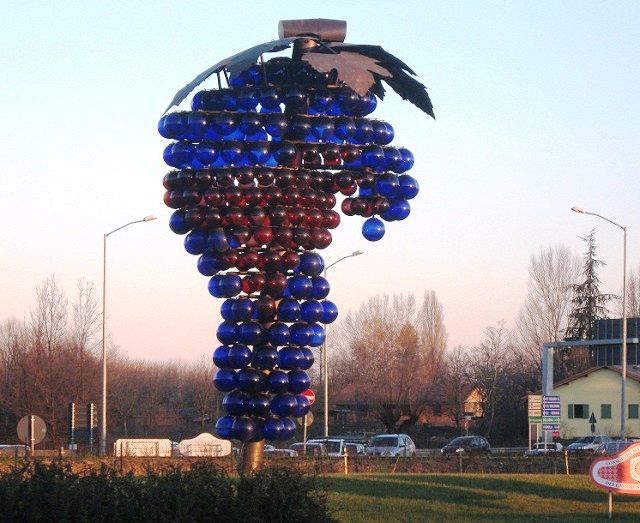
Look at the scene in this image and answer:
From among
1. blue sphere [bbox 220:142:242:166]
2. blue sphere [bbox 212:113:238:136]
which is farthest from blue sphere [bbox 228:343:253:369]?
blue sphere [bbox 212:113:238:136]

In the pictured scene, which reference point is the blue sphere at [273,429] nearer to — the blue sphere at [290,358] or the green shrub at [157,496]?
the blue sphere at [290,358]

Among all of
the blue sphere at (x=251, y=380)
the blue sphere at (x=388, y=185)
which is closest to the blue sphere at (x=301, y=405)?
the blue sphere at (x=251, y=380)

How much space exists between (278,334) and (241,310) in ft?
2.83

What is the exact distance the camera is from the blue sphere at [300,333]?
22156 mm

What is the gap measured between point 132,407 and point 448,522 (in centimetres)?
5541

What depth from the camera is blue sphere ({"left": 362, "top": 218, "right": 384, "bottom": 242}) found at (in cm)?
2327

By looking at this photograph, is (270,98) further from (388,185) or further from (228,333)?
(228,333)

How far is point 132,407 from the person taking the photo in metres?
75.1

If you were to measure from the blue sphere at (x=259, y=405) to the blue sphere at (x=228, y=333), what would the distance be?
1.18 meters

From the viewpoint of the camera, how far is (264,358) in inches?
861

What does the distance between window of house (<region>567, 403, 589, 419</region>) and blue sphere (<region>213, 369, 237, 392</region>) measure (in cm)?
5158

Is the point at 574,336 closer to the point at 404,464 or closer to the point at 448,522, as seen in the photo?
the point at 404,464

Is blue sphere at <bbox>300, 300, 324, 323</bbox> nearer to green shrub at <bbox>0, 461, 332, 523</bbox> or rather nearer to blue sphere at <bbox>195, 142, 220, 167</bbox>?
blue sphere at <bbox>195, 142, 220, 167</bbox>

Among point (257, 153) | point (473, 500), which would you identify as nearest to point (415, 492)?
point (473, 500)
